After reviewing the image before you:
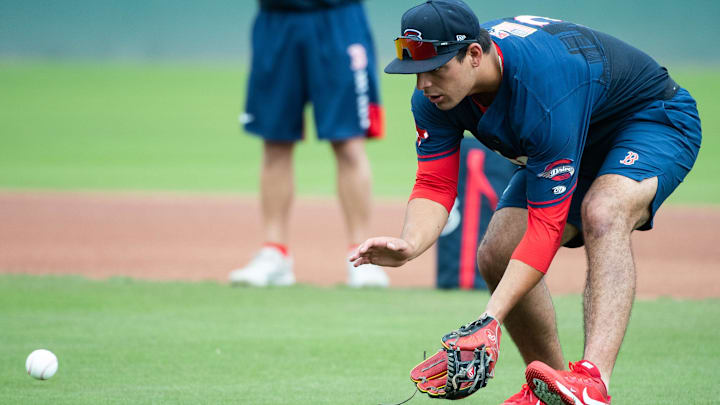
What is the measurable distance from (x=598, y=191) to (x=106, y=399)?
2412mm

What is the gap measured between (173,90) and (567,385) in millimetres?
28769

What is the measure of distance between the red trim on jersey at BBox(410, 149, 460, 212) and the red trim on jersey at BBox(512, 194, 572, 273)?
0.55 m

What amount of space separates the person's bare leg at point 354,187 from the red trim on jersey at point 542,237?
4.05 m

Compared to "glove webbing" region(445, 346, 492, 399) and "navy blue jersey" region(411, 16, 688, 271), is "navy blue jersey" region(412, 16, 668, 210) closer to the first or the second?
"navy blue jersey" region(411, 16, 688, 271)

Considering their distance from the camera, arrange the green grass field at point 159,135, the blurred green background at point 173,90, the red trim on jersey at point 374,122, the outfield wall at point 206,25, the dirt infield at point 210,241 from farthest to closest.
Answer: the outfield wall at point 206,25 < the blurred green background at point 173,90 < the green grass field at point 159,135 < the dirt infield at point 210,241 < the red trim on jersey at point 374,122

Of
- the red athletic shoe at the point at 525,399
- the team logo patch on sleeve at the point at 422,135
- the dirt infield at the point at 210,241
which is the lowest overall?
the dirt infield at the point at 210,241

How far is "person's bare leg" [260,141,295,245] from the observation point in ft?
26.9

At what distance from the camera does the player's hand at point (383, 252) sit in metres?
4.11

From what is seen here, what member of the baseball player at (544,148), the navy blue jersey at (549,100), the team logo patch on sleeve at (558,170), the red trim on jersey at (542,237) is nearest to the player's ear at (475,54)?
the baseball player at (544,148)

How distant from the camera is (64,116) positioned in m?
25.2

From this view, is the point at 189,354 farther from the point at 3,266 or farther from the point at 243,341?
the point at 3,266

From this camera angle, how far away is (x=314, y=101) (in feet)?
27.3

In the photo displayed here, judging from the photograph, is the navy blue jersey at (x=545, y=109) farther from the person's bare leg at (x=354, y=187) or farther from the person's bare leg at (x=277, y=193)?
the person's bare leg at (x=277, y=193)

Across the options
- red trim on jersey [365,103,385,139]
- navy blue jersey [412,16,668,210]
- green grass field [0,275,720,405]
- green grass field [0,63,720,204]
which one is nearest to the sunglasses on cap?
navy blue jersey [412,16,668,210]
